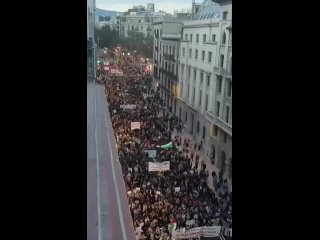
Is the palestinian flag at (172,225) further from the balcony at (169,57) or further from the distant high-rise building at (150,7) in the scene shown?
the distant high-rise building at (150,7)

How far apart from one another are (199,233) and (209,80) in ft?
3.48

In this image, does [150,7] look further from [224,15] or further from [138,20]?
[224,15]

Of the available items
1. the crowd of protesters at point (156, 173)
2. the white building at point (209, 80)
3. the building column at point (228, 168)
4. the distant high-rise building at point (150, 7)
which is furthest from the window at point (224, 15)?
the building column at point (228, 168)

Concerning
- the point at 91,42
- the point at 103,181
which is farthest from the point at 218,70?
the point at 103,181

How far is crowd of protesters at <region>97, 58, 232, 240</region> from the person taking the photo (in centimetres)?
287

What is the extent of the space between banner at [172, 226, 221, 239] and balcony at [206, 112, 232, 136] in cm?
68

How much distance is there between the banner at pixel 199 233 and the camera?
2902mm

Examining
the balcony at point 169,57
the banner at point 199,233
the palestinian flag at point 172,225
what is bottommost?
the banner at point 199,233

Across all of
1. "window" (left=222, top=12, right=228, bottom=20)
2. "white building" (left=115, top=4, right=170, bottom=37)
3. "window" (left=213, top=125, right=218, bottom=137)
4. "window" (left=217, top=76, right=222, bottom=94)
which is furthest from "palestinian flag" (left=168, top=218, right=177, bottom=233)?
"window" (left=222, top=12, right=228, bottom=20)

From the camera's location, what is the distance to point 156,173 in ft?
9.53
